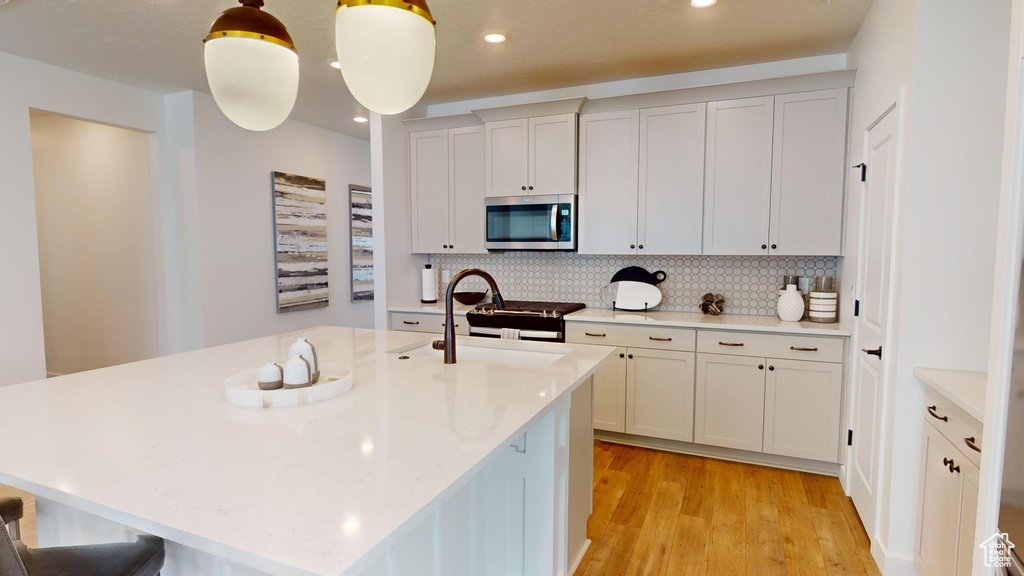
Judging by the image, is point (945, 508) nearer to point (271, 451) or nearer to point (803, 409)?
point (803, 409)

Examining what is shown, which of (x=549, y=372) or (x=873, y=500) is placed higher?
(x=549, y=372)

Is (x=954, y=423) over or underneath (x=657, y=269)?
underneath

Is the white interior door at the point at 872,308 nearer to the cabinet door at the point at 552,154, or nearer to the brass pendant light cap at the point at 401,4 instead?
the cabinet door at the point at 552,154

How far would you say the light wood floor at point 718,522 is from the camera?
218 centimetres

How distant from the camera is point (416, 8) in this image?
4.21ft

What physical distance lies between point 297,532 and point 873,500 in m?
2.47

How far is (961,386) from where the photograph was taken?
1665 mm

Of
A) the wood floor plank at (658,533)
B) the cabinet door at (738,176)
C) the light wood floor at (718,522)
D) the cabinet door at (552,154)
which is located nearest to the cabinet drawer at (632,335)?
the cabinet door at (738,176)

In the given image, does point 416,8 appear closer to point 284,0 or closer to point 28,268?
point 284,0

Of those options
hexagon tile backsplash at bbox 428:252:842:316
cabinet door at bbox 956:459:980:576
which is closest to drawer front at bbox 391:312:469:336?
hexagon tile backsplash at bbox 428:252:842:316

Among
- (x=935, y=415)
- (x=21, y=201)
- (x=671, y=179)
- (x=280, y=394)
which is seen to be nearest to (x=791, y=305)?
(x=671, y=179)

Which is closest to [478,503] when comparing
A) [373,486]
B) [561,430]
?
[561,430]

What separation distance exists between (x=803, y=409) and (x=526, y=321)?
71.5 inches

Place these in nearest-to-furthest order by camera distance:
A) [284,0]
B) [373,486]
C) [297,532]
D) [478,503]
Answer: [297,532] < [373,486] < [478,503] < [284,0]
